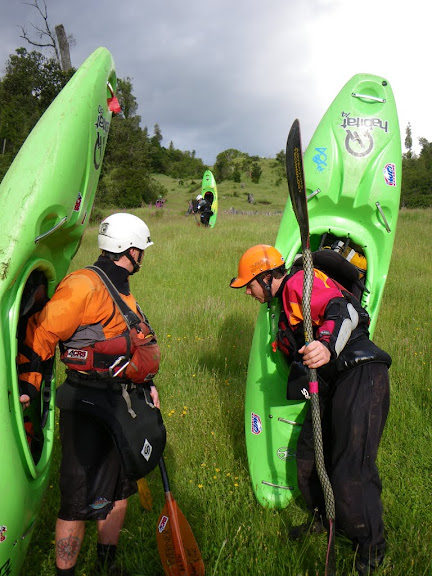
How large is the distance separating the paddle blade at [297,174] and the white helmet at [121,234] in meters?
0.91

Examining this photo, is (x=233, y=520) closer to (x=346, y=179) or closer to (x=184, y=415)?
(x=184, y=415)

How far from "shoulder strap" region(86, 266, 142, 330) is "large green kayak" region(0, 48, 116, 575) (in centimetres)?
32

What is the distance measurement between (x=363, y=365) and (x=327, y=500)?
29.2 inches

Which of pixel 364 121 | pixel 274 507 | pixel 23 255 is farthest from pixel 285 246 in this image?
pixel 23 255

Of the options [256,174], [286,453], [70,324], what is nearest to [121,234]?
[70,324]

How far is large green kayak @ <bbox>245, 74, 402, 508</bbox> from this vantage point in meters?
3.44

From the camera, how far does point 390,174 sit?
4.04 metres

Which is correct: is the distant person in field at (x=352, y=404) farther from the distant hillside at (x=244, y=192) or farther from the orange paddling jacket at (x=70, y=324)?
the distant hillside at (x=244, y=192)

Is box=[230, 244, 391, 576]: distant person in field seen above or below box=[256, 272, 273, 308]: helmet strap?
below

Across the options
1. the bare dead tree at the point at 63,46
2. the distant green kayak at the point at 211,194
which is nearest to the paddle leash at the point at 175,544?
the distant green kayak at the point at 211,194

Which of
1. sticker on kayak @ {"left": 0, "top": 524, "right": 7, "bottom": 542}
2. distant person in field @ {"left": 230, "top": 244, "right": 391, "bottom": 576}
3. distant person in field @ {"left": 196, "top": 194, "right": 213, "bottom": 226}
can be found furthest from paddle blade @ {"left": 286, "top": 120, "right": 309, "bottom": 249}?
distant person in field @ {"left": 196, "top": 194, "right": 213, "bottom": 226}

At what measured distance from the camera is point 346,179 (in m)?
3.97

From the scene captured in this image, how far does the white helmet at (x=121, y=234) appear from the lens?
2434mm

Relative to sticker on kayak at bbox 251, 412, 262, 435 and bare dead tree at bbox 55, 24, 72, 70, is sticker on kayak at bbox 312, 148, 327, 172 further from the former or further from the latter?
bare dead tree at bbox 55, 24, 72, 70
